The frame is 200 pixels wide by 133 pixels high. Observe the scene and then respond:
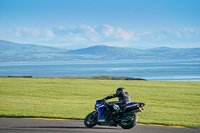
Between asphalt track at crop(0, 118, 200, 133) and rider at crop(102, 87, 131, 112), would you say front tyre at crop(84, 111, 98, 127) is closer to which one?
asphalt track at crop(0, 118, 200, 133)

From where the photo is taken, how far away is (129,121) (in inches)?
510

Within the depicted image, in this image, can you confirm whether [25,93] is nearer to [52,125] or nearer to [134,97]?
[134,97]

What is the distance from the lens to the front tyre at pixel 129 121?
1275 centimetres

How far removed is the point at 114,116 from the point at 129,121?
2.27 ft

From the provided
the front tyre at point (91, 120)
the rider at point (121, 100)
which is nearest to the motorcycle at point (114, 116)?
the front tyre at point (91, 120)

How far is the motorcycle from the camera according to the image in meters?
12.7

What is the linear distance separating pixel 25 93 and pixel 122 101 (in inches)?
773

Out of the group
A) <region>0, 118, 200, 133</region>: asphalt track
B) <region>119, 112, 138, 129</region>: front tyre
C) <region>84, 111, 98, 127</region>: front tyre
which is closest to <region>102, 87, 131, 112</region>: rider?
<region>119, 112, 138, 129</region>: front tyre

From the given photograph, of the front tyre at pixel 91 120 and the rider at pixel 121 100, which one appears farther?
the front tyre at pixel 91 120

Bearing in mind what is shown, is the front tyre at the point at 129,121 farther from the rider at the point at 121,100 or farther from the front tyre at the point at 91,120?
the front tyre at the point at 91,120

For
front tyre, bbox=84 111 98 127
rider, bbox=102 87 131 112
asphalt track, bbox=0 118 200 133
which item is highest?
rider, bbox=102 87 131 112

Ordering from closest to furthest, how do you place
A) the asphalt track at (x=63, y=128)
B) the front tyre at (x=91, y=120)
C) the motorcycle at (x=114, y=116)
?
the asphalt track at (x=63, y=128) < the motorcycle at (x=114, y=116) < the front tyre at (x=91, y=120)

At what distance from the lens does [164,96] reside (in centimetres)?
3016

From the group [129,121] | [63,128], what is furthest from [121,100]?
[63,128]
